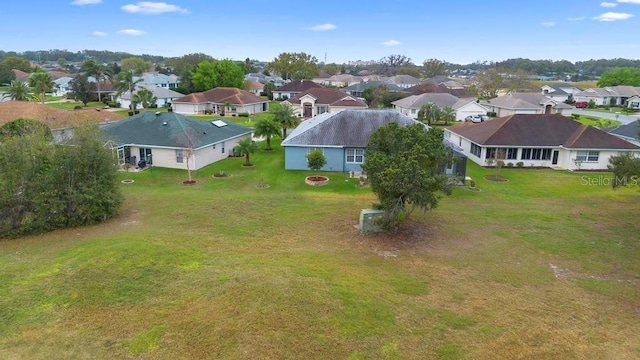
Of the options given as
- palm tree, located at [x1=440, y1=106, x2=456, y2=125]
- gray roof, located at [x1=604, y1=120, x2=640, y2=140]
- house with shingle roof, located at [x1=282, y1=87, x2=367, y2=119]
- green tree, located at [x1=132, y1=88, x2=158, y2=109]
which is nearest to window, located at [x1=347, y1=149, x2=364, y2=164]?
gray roof, located at [x1=604, y1=120, x2=640, y2=140]

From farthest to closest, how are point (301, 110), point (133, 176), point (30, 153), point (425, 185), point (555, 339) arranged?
point (301, 110) < point (133, 176) < point (30, 153) < point (425, 185) < point (555, 339)

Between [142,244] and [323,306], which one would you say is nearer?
[323,306]

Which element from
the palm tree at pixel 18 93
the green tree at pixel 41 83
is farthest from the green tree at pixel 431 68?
the palm tree at pixel 18 93

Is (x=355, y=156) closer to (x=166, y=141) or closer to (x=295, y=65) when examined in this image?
(x=166, y=141)

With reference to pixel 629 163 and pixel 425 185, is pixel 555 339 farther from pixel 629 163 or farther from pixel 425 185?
pixel 629 163

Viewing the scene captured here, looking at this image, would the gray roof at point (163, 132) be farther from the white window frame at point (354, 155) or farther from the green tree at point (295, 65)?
the green tree at point (295, 65)

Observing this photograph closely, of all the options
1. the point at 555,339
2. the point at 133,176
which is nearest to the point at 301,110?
the point at 133,176

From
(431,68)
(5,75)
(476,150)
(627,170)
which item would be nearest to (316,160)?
(476,150)
